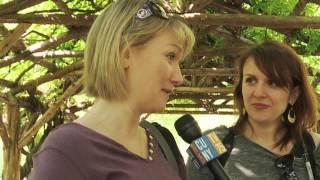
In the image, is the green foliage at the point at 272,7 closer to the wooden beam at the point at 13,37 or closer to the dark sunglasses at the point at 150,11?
the wooden beam at the point at 13,37

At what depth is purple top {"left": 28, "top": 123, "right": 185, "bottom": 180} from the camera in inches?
61.3

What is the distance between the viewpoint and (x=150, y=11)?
6.12 ft

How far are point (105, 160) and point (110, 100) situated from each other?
22 cm

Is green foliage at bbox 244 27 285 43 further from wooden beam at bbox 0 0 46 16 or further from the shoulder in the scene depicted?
the shoulder

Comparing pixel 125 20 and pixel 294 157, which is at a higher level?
pixel 125 20

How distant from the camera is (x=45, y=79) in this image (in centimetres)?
761

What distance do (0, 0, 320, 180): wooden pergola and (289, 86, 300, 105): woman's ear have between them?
0.64m

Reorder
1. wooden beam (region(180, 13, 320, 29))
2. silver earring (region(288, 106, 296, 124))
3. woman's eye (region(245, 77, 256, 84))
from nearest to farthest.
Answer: woman's eye (region(245, 77, 256, 84)) < silver earring (region(288, 106, 296, 124)) < wooden beam (region(180, 13, 320, 29))

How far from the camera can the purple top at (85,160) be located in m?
1.56

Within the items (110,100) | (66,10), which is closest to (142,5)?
(110,100)

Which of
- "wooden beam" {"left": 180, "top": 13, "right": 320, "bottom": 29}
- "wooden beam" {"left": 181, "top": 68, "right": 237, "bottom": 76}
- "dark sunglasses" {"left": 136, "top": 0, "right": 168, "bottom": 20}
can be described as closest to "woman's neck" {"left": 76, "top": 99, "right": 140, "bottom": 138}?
"dark sunglasses" {"left": 136, "top": 0, "right": 168, "bottom": 20}

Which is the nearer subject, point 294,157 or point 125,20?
point 125,20

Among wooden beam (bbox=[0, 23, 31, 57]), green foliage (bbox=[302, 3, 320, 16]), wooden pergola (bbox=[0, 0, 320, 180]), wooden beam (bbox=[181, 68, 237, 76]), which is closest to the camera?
wooden pergola (bbox=[0, 0, 320, 180])

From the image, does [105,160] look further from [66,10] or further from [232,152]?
[66,10]
